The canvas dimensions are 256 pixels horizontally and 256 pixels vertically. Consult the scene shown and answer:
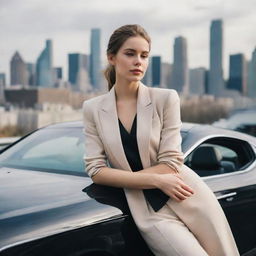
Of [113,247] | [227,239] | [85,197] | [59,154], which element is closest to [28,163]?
[59,154]

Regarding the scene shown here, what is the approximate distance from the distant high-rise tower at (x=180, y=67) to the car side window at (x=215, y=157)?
13496 cm

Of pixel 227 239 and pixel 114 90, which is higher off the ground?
pixel 114 90

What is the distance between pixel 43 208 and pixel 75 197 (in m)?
0.24

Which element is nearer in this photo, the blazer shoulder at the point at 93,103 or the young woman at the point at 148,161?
the young woman at the point at 148,161

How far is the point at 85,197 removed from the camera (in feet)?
8.71

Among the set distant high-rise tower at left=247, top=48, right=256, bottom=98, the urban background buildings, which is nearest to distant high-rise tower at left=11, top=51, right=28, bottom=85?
the urban background buildings

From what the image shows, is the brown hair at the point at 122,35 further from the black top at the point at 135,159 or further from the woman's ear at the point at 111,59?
the black top at the point at 135,159

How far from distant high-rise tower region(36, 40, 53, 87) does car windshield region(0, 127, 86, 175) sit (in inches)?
6216

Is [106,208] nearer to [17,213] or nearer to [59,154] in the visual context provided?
[17,213]

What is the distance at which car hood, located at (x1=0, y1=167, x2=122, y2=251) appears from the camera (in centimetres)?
226

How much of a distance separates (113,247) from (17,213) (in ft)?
1.68

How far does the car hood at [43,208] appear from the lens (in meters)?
2.26

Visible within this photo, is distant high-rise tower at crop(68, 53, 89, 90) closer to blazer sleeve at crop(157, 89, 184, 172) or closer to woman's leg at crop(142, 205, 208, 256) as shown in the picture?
blazer sleeve at crop(157, 89, 184, 172)

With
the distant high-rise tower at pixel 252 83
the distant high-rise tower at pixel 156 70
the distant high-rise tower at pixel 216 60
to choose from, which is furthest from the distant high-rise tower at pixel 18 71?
the distant high-rise tower at pixel 252 83
